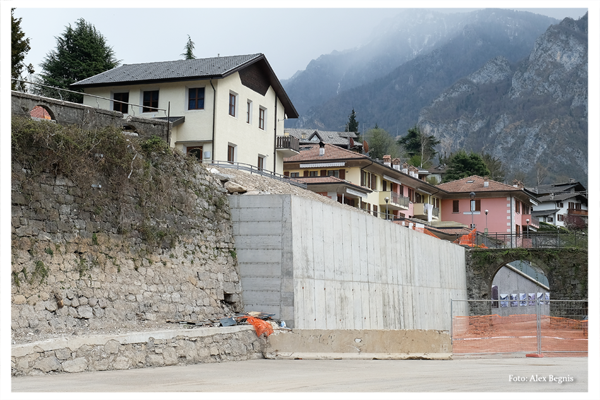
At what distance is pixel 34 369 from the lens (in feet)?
35.0

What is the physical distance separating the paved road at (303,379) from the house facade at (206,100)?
68.1ft

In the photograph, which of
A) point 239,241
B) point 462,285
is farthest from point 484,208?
point 239,241

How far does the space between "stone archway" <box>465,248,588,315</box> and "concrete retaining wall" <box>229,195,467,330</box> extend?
12.1m

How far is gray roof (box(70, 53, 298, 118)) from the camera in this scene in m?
33.6

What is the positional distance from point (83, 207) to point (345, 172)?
3738 cm

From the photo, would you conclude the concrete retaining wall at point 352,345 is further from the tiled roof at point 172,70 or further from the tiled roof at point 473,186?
the tiled roof at point 473,186

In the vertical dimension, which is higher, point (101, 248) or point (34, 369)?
point (101, 248)

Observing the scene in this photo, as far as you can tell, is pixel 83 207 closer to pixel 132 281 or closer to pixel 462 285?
pixel 132 281

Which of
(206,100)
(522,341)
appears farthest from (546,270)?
(206,100)

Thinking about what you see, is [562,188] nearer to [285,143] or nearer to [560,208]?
[560,208]

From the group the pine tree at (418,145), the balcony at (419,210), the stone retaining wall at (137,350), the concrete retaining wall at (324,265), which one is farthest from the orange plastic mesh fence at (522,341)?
the pine tree at (418,145)
